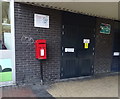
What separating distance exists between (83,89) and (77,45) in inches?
69.1

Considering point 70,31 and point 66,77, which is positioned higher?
point 70,31

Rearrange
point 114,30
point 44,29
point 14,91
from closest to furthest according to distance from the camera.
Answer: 1. point 14,91
2. point 44,29
3. point 114,30

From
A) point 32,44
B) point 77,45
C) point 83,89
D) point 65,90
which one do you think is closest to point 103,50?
point 77,45

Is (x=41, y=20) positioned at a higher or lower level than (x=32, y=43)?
higher

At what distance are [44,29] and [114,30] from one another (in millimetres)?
3641

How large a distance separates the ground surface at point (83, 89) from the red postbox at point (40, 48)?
1.06 metres

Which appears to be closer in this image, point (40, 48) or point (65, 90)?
point (65, 90)

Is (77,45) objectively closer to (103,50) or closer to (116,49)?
(103,50)

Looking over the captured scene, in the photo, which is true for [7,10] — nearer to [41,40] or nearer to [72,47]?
[41,40]

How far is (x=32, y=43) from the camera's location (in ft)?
14.7

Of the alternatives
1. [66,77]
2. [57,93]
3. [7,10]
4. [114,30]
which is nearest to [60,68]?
[66,77]

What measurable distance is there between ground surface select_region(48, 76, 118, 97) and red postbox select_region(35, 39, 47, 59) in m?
1.06

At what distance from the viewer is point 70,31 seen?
16.9 feet

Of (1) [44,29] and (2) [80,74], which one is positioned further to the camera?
(2) [80,74]
